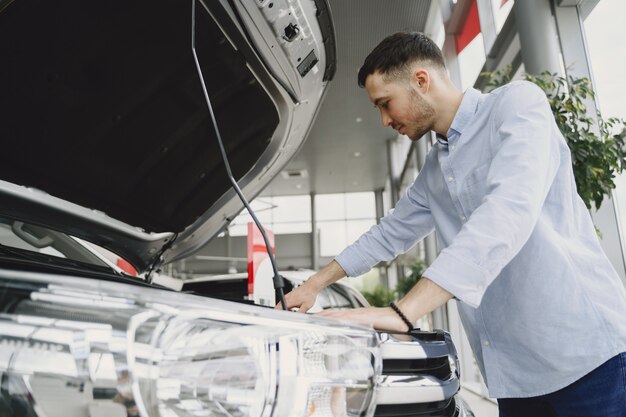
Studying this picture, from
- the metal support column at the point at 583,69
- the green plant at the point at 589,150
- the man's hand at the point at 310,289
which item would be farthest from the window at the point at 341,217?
the man's hand at the point at 310,289

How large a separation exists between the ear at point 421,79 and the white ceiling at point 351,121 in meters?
6.19

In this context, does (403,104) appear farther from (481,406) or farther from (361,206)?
(361,206)

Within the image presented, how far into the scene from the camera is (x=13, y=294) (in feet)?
1.68

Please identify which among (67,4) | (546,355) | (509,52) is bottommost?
(546,355)

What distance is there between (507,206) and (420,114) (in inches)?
18.6

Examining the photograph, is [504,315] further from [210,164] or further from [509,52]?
[509,52]

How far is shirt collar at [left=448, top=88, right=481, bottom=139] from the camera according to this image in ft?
3.99

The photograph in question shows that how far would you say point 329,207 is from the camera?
18.2 meters

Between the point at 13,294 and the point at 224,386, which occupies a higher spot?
the point at 13,294

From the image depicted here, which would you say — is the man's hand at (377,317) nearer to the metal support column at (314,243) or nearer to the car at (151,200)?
the car at (151,200)

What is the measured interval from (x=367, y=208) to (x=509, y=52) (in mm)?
13185

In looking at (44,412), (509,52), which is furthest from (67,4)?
(509,52)

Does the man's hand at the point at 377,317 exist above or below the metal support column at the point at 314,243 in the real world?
Answer: below

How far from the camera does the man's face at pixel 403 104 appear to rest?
125cm
